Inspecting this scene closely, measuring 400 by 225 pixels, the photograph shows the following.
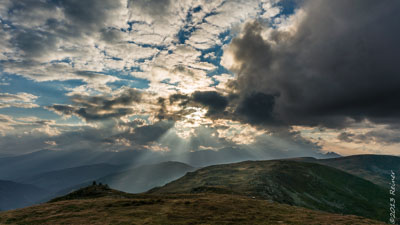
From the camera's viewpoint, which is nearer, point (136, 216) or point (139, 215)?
point (136, 216)

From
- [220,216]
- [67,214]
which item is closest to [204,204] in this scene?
[220,216]

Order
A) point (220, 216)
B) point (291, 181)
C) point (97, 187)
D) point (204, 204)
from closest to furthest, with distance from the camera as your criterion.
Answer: point (220, 216) → point (204, 204) → point (97, 187) → point (291, 181)

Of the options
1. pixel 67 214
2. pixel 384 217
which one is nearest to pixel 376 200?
pixel 384 217

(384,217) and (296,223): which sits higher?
(296,223)

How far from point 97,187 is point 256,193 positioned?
7947 centimetres

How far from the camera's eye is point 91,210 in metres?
48.3

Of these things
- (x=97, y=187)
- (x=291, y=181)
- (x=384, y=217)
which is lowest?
(x=384, y=217)

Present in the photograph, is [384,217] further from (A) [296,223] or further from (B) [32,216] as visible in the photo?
(B) [32,216]

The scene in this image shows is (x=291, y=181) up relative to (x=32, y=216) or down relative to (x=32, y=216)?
down

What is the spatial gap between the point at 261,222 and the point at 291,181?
156 meters

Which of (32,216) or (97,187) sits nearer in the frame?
(32,216)

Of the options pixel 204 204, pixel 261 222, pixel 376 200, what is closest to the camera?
pixel 261 222

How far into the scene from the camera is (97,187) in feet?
277

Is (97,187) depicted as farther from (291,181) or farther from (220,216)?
(291,181)
